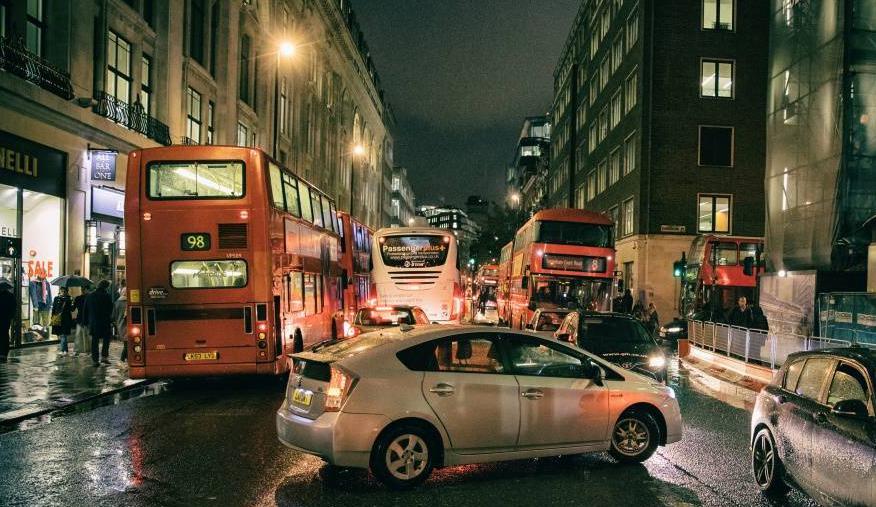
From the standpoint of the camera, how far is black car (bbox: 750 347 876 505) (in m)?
4.77

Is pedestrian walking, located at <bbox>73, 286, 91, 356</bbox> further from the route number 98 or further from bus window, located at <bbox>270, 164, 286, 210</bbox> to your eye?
bus window, located at <bbox>270, 164, 286, 210</bbox>

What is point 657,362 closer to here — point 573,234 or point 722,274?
point 573,234

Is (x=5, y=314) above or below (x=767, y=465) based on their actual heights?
above

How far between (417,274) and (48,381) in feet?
39.6

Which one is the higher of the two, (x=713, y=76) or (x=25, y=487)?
(x=713, y=76)

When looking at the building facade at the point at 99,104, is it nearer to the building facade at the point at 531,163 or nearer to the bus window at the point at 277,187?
the bus window at the point at 277,187

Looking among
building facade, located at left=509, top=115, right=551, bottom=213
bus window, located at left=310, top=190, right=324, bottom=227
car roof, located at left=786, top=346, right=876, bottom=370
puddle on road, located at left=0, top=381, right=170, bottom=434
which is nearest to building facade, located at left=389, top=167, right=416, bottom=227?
building facade, located at left=509, top=115, right=551, bottom=213

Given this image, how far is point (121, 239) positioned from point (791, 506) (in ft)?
73.5

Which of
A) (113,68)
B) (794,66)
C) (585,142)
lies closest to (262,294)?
(113,68)

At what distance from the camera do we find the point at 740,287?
2762cm

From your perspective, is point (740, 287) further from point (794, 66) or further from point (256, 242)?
point (256, 242)

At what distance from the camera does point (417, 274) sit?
23.2 m

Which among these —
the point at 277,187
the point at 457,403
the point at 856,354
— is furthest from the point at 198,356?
the point at 856,354

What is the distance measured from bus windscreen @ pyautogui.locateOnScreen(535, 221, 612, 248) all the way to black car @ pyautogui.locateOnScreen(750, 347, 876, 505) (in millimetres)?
17157
